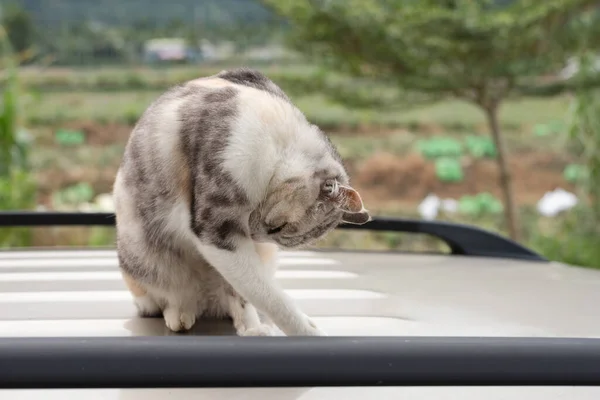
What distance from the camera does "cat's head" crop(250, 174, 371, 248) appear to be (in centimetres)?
114

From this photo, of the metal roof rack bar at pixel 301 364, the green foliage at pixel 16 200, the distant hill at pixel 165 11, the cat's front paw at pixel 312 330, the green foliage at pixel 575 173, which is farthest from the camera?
the distant hill at pixel 165 11

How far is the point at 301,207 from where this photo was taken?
1152mm

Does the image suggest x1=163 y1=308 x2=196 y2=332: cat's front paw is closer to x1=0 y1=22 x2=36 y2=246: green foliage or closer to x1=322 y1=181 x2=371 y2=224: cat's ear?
x1=322 y1=181 x2=371 y2=224: cat's ear

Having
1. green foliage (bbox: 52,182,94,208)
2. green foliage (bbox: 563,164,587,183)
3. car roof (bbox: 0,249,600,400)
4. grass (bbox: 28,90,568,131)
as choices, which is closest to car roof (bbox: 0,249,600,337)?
car roof (bbox: 0,249,600,400)

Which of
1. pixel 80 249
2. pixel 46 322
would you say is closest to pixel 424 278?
pixel 46 322

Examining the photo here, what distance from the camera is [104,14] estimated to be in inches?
221

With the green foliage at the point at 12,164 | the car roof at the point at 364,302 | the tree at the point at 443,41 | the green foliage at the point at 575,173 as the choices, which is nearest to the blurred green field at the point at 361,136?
the green foliage at the point at 575,173

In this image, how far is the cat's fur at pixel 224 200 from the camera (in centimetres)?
109

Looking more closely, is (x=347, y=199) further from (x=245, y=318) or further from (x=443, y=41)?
(x=443, y=41)

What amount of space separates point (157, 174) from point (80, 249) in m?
0.62

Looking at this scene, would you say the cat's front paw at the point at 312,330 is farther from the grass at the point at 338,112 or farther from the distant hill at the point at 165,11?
the distant hill at the point at 165,11

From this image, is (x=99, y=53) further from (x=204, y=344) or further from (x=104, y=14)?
(x=204, y=344)

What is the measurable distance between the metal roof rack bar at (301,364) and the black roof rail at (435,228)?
0.88 metres

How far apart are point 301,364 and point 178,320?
1.50 feet
